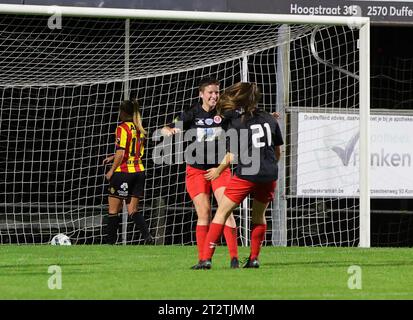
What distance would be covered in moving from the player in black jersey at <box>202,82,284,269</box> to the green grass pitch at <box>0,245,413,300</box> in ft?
1.92

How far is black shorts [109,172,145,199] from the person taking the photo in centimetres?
1570

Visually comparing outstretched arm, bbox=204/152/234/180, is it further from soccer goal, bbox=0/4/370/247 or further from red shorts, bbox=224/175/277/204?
soccer goal, bbox=0/4/370/247

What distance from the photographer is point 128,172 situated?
15.8m

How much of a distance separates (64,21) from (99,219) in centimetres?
295

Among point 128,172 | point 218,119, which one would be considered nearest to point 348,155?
point 128,172

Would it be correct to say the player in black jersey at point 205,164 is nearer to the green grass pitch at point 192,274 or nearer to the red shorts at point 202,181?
the red shorts at point 202,181

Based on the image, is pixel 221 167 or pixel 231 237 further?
pixel 231 237

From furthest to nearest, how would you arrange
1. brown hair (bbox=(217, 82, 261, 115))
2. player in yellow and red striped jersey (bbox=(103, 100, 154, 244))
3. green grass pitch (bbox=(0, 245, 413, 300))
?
1. player in yellow and red striped jersey (bbox=(103, 100, 154, 244))
2. brown hair (bbox=(217, 82, 261, 115))
3. green grass pitch (bbox=(0, 245, 413, 300))

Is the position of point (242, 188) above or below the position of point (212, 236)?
above

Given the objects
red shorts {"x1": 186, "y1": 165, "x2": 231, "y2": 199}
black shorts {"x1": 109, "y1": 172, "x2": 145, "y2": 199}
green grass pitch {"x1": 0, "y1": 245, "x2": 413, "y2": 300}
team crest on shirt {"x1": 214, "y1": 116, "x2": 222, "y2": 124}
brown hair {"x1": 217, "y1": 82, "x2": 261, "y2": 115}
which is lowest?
green grass pitch {"x1": 0, "y1": 245, "x2": 413, "y2": 300}

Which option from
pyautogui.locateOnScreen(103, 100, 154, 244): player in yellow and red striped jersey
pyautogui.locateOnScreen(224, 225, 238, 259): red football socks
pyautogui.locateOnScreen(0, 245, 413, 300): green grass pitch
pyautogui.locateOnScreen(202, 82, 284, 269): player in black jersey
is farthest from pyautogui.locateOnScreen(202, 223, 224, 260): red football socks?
pyautogui.locateOnScreen(103, 100, 154, 244): player in yellow and red striped jersey

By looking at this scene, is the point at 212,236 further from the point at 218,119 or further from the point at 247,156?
the point at 218,119

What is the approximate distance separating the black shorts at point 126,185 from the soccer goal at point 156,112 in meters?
1.39

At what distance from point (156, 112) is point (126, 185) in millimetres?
2524
